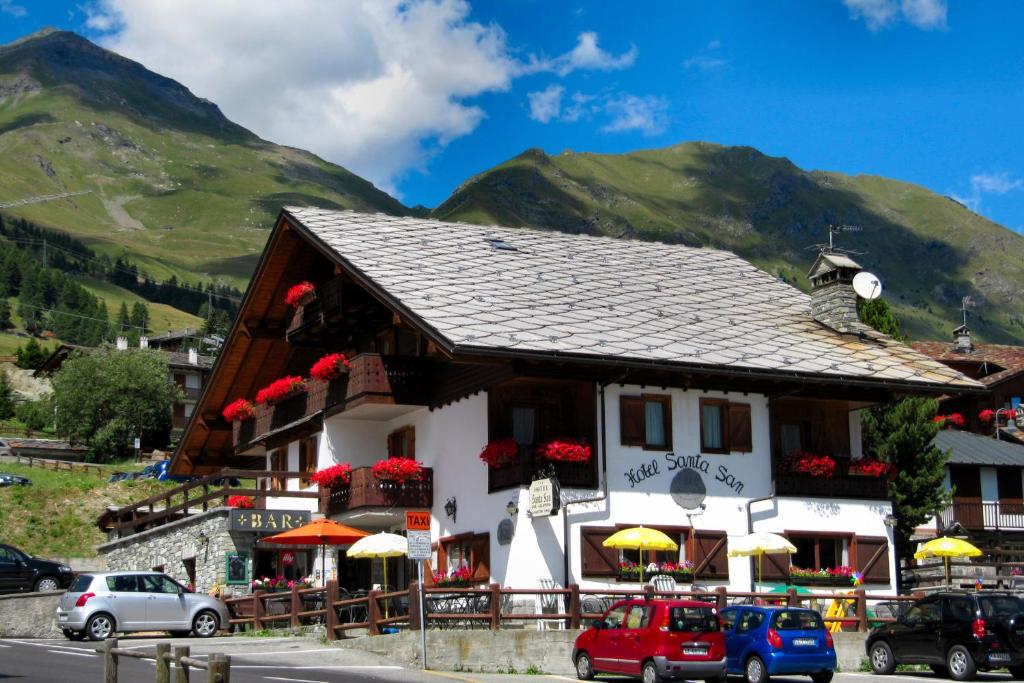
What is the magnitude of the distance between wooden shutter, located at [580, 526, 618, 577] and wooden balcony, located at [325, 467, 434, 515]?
18.0 ft

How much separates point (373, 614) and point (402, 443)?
939 cm

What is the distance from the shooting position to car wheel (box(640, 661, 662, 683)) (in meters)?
22.3

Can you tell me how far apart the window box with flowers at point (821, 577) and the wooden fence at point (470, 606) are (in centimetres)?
87

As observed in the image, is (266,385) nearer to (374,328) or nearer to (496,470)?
(374,328)

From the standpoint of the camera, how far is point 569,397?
31.5 meters

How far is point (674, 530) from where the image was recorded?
3106 centimetres

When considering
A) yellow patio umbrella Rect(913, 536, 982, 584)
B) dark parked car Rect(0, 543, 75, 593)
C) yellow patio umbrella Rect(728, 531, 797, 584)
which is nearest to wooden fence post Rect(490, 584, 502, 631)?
yellow patio umbrella Rect(728, 531, 797, 584)

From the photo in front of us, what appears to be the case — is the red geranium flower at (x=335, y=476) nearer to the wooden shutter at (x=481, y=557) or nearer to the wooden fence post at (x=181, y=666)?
the wooden shutter at (x=481, y=557)

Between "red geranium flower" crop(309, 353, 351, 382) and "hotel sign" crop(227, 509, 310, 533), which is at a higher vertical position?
"red geranium flower" crop(309, 353, 351, 382)

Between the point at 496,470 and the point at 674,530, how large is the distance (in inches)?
169

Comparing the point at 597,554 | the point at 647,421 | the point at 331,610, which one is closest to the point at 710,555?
the point at 597,554

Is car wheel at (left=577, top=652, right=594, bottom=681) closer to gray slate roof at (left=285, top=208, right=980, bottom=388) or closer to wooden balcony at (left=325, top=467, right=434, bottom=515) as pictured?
gray slate roof at (left=285, top=208, right=980, bottom=388)

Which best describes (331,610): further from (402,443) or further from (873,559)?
(873,559)

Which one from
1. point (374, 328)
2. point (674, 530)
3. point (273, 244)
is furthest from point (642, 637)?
point (273, 244)
